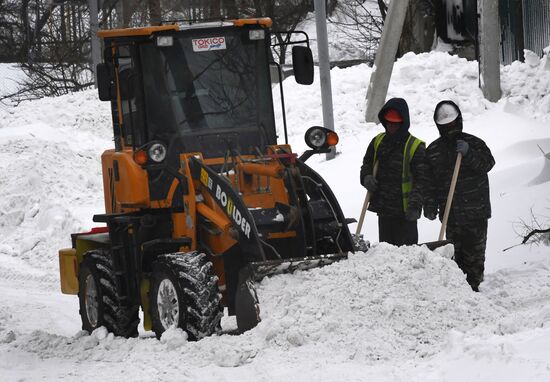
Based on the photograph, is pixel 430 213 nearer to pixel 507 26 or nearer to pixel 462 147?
pixel 462 147

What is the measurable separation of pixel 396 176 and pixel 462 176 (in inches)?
23.1

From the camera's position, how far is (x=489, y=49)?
62.2 ft

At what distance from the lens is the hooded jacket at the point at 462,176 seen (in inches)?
379

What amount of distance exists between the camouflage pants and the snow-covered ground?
9.6 inches

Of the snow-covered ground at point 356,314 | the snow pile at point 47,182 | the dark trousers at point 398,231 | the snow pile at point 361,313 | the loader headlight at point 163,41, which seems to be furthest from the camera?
the snow pile at point 47,182

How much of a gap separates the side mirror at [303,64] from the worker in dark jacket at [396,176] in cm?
74

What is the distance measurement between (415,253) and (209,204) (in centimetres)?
165

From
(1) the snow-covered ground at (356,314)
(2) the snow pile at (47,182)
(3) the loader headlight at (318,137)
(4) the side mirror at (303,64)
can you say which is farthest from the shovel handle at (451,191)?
(2) the snow pile at (47,182)

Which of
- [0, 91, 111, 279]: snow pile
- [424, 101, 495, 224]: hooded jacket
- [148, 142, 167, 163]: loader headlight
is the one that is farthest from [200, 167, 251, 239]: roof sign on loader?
[0, 91, 111, 279]: snow pile

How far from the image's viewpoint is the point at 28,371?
8.29 m

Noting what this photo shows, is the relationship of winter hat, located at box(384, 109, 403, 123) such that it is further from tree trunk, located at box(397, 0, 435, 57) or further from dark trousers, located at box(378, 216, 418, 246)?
tree trunk, located at box(397, 0, 435, 57)

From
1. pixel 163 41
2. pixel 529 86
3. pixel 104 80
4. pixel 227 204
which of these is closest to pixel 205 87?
pixel 163 41

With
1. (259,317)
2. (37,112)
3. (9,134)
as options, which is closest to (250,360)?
(259,317)

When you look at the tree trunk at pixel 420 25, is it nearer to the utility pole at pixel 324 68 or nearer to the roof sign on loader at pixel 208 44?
the utility pole at pixel 324 68
